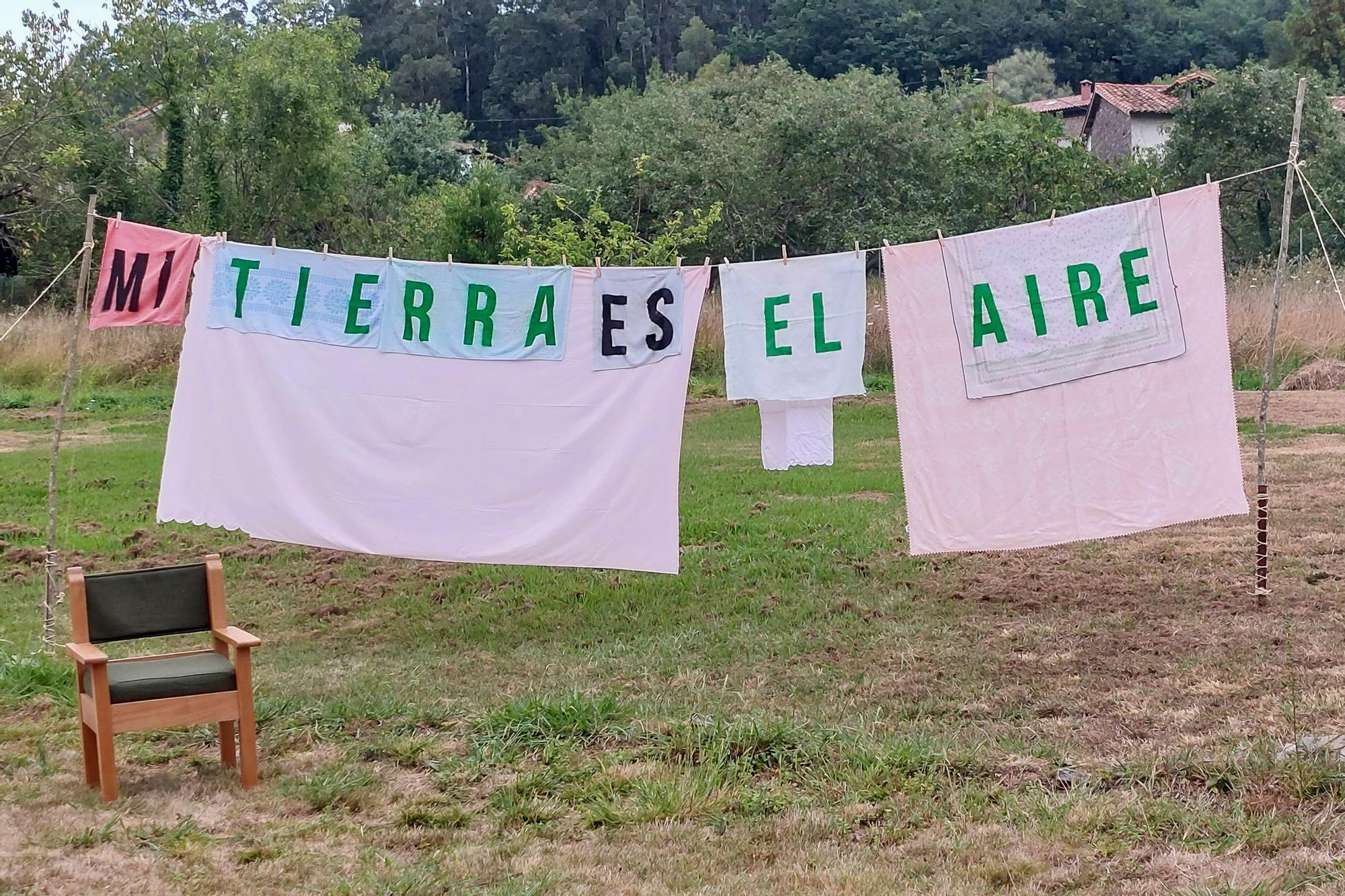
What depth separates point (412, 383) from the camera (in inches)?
281

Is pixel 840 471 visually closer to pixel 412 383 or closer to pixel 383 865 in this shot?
pixel 412 383

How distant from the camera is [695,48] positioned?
65.6 m

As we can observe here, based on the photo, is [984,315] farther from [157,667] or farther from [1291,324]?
[1291,324]

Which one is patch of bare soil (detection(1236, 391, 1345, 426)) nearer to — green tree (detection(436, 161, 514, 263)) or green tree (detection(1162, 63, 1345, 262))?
green tree (detection(1162, 63, 1345, 262))

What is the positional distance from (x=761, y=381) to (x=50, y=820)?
3.80 metres

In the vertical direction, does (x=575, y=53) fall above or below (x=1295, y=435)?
above

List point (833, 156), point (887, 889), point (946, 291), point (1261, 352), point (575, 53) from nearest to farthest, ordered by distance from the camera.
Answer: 1. point (887, 889)
2. point (946, 291)
3. point (1261, 352)
4. point (833, 156)
5. point (575, 53)

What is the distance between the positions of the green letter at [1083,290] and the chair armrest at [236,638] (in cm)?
414

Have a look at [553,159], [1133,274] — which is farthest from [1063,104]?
[1133,274]

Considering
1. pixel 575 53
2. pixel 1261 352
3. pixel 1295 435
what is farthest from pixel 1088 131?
pixel 1295 435

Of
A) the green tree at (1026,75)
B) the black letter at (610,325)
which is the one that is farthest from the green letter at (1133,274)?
the green tree at (1026,75)

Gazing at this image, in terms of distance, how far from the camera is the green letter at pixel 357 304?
712 cm

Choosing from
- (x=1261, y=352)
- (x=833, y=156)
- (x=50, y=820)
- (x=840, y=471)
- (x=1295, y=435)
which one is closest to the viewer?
(x=50, y=820)

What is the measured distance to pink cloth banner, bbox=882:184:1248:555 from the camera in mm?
6773
